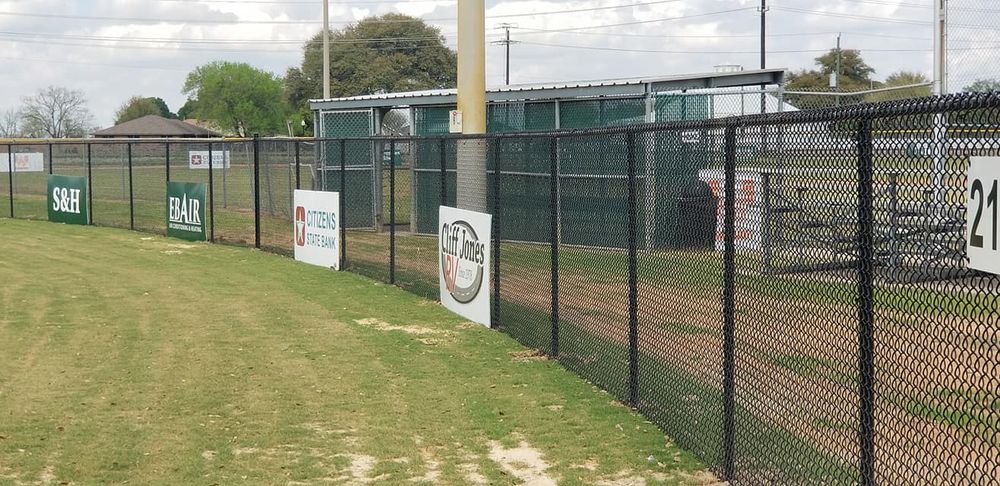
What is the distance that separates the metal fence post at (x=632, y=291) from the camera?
7.86 m

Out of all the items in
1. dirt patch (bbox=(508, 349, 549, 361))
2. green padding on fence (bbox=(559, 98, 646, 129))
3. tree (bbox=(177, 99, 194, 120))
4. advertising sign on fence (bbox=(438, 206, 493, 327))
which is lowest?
dirt patch (bbox=(508, 349, 549, 361))

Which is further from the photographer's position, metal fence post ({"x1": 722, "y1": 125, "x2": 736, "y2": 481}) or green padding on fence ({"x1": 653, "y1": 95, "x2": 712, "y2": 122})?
green padding on fence ({"x1": 653, "y1": 95, "x2": 712, "y2": 122})

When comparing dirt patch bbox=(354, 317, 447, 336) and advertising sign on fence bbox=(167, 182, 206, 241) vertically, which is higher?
advertising sign on fence bbox=(167, 182, 206, 241)

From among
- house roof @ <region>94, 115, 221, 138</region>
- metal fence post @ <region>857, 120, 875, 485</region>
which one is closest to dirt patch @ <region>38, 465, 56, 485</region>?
metal fence post @ <region>857, 120, 875, 485</region>

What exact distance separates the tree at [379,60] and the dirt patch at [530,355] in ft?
243

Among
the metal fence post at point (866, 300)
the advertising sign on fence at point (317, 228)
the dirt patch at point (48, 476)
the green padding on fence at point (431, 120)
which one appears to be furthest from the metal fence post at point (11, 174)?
the metal fence post at point (866, 300)

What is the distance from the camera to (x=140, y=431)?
755 centimetres

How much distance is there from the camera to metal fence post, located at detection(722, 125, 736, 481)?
6070mm

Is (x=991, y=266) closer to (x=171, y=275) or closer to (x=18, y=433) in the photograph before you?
(x=18, y=433)

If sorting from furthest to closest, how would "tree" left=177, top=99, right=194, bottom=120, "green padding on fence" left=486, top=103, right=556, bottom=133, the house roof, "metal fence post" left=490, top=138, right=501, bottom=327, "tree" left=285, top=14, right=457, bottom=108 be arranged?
"tree" left=177, top=99, right=194, bottom=120
"tree" left=285, top=14, right=457, bottom=108
the house roof
"green padding on fence" left=486, top=103, right=556, bottom=133
"metal fence post" left=490, top=138, right=501, bottom=327

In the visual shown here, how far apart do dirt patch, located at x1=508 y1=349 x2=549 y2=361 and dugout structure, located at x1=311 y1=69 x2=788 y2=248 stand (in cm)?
105

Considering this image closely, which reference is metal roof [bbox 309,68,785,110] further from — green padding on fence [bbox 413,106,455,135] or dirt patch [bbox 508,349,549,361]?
dirt patch [bbox 508,349,549,361]

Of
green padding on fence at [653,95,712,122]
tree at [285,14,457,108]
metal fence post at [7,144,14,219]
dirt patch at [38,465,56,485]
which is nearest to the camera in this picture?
dirt patch at [38,465,56,485]

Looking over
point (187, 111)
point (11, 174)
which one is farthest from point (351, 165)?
point (187, 111)
